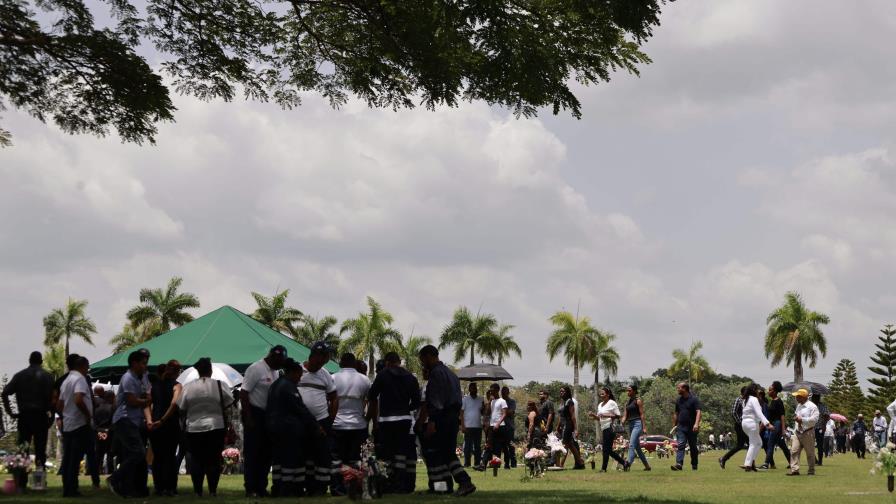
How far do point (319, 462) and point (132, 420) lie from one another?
7.73 feet

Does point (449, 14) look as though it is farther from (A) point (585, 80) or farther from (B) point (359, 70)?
(B) point (359, 70)

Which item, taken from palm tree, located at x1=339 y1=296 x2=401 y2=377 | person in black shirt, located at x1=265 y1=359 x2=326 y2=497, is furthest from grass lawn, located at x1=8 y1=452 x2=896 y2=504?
palm tree, located at x1=339 y1=296 x2=401 y2=377

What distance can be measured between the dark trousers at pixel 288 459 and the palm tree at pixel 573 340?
240 feet

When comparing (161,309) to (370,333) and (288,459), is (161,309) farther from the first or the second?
(288,459)

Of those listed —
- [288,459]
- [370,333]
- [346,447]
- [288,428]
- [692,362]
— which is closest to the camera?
[288,428]

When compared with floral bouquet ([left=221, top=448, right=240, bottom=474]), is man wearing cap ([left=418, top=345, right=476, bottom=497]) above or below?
above

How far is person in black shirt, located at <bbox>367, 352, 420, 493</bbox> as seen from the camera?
14250 millimetres

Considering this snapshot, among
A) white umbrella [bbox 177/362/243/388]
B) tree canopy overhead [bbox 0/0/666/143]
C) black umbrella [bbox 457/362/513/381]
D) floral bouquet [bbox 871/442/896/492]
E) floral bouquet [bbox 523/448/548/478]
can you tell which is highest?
tree canopy overhead [bbox 0/0/666/143]

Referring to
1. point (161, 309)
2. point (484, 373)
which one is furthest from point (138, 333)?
point (484, 373)

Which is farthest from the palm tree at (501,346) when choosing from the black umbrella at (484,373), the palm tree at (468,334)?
the black umbrella at (484,373)

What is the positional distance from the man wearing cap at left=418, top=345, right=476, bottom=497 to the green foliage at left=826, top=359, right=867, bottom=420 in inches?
2785

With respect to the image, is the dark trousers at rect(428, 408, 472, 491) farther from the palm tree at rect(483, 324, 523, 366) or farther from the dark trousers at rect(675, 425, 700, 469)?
the palm tree at rect(483, 324, 523, 366)

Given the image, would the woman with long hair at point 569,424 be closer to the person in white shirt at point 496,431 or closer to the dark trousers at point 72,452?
the person in white shirt at point 496,431

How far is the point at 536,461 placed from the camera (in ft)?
62.9
